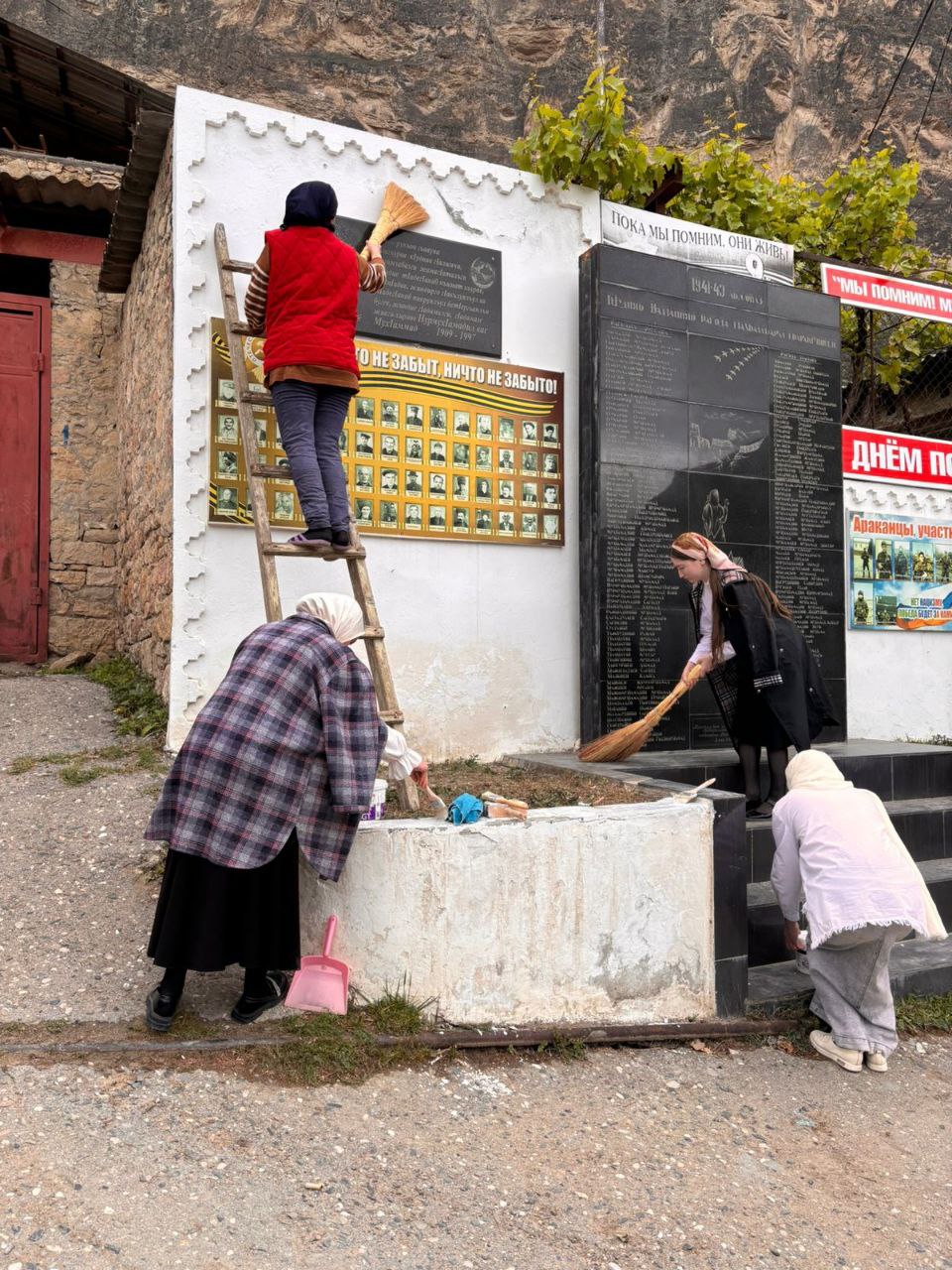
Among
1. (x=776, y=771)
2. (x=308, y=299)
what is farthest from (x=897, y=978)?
(x=308, y=299)

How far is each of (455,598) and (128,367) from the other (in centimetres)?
405

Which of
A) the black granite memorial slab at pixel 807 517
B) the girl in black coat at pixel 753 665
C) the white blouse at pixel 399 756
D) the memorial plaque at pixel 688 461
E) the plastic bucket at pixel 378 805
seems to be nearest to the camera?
the white blouse at pixel 399 756

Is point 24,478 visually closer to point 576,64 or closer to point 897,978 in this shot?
point 897,978

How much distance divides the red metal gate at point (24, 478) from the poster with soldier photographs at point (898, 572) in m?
7.16

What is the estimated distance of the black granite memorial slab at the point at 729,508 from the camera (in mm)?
6645

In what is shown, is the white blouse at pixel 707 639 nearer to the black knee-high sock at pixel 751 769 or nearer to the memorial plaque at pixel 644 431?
the black knee-high sock at pixel 751 769

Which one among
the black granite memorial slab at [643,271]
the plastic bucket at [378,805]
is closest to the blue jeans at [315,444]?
the plastic bucket at [378,805]

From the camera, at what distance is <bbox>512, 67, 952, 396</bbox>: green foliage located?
653 centimetres

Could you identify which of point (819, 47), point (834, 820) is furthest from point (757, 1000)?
point (819, 47)

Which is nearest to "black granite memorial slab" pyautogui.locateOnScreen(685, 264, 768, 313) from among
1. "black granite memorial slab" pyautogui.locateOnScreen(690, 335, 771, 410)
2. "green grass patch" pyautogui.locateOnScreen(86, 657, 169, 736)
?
"black granite memorial slab" pyautogui.locateOnScreen(690, 335, 771, 410)

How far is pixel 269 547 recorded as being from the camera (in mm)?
4547

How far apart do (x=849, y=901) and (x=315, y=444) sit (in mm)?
3213

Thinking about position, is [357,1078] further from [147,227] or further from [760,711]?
[147,227]

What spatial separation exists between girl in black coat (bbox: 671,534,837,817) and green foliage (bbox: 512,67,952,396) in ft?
9.80
